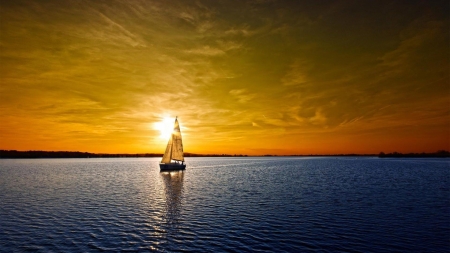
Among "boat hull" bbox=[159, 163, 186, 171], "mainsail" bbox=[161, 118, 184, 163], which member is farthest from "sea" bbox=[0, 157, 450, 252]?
"boat hull" bbox=[159, 163, 186, 171]

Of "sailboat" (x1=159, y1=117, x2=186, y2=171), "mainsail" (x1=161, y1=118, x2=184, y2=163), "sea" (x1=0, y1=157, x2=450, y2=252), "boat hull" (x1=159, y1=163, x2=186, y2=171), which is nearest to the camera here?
"sea" (x1=0, y1=157, x2=450, y2=252)

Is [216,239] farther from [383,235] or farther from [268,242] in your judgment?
[383,235]

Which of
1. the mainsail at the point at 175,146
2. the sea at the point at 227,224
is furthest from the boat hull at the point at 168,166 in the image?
the sea at the point at 227,224

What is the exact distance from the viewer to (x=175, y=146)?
365 ft

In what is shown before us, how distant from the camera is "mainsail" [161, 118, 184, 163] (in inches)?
4271

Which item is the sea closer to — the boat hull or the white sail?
the white sail

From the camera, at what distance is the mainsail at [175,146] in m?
108

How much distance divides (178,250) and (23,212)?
102ft

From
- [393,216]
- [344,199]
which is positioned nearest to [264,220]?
[393,216]

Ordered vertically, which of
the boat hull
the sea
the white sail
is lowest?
the sea

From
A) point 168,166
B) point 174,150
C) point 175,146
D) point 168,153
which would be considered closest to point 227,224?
point 175,146

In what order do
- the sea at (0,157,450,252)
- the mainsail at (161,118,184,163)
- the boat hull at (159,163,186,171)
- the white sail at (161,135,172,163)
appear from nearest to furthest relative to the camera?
the sea at (0,157,450,252) → the mainsail at (161,118,184,163) → the white sail at (161,135,172,163) → the boat hull at (159,163,186,171)

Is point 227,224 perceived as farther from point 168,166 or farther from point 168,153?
point 168,166

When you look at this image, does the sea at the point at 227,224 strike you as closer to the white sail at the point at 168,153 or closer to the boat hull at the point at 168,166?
the white sail at the point at 168,153
